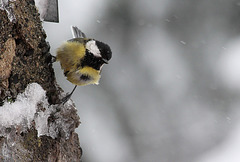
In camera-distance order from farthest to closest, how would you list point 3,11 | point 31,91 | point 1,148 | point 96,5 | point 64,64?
point 96,5 < point 64,64 < point 31,91 < point 3,11 < point 1,148

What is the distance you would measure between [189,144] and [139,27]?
178 cm

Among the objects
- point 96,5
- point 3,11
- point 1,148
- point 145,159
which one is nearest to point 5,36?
point 3,11

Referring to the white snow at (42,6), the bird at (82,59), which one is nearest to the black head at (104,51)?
the bird at (82,59)

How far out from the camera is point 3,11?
6.11 feet

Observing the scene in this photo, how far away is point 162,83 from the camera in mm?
5426

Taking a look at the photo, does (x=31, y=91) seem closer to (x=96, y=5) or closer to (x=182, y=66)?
(x=96, y=5)

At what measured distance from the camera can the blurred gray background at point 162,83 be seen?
5.16 meters

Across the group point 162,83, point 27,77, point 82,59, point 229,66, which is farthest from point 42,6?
point 229,66

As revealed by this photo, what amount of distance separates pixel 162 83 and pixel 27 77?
3.54 metres

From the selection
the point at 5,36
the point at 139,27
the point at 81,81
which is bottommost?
the point at 139,27

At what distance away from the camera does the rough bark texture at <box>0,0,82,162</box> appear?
1851 millimetres

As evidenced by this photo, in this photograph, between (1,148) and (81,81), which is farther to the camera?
A: (81,81)

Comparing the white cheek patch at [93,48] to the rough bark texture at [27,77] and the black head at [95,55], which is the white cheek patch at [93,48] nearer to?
the black head at [95,55]

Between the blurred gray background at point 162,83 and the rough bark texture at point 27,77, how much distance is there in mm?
2715
